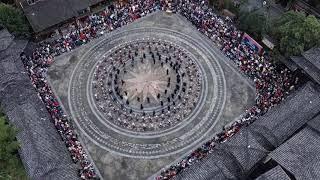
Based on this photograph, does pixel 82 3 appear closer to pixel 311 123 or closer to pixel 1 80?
pixel 1 80

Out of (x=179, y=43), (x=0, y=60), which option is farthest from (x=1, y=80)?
(x=179, y=43)

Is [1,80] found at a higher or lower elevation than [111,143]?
higher

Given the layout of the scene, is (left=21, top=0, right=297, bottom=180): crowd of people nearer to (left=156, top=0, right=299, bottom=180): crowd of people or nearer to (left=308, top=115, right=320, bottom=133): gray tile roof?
(left=156, top=0, right=299, bottom=180): crowd of people

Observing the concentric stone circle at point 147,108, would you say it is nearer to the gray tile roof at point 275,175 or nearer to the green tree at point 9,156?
the green tree at point 9,156

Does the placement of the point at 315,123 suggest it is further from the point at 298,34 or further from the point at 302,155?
the point at 298,34

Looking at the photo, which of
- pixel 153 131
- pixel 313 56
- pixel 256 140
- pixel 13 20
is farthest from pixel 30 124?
pixel 313 56

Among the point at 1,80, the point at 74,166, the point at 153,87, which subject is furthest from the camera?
the point at 153,87
